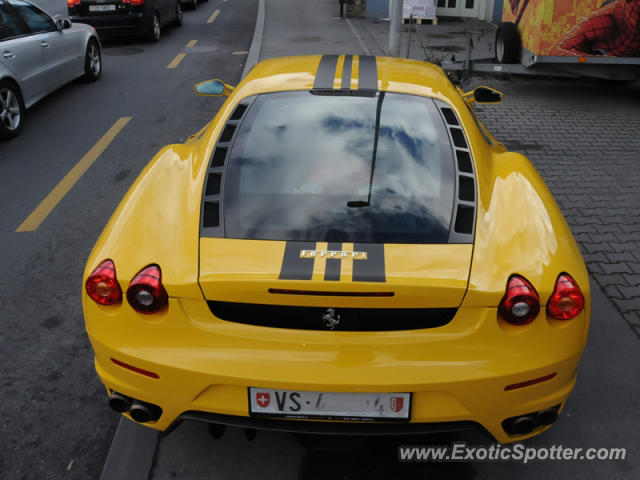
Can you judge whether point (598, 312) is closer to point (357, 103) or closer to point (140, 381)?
point (357, 103)

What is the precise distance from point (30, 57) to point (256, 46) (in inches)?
240

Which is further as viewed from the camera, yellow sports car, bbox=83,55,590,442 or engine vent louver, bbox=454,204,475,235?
engine vent louver, bbox=454,204,475,235

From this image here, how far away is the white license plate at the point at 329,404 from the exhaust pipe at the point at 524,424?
482mm

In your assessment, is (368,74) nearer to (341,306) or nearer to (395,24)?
(341,306)

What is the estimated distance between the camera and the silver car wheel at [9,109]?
26.0ft

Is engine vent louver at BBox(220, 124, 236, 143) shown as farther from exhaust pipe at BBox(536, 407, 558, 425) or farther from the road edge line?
the road edge line

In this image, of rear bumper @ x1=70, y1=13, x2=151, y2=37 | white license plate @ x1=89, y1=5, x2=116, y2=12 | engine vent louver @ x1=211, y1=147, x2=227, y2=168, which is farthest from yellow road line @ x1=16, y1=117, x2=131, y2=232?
white license plate @ x1=89, y1=5, x2=116, y2=12

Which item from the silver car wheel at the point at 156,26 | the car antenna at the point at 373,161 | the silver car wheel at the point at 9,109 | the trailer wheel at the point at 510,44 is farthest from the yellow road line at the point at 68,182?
the silver car wheel at the point at 156,26

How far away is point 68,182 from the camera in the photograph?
671cm

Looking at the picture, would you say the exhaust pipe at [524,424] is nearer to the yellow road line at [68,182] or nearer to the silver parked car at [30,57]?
the yellow road line at [68,182]

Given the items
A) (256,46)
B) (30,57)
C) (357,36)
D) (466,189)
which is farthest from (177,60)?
(466,189)

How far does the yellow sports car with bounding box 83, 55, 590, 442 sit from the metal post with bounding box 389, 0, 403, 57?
28.3 ft

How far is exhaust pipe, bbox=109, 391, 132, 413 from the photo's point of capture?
2.69m

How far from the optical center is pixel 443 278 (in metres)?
2.40
